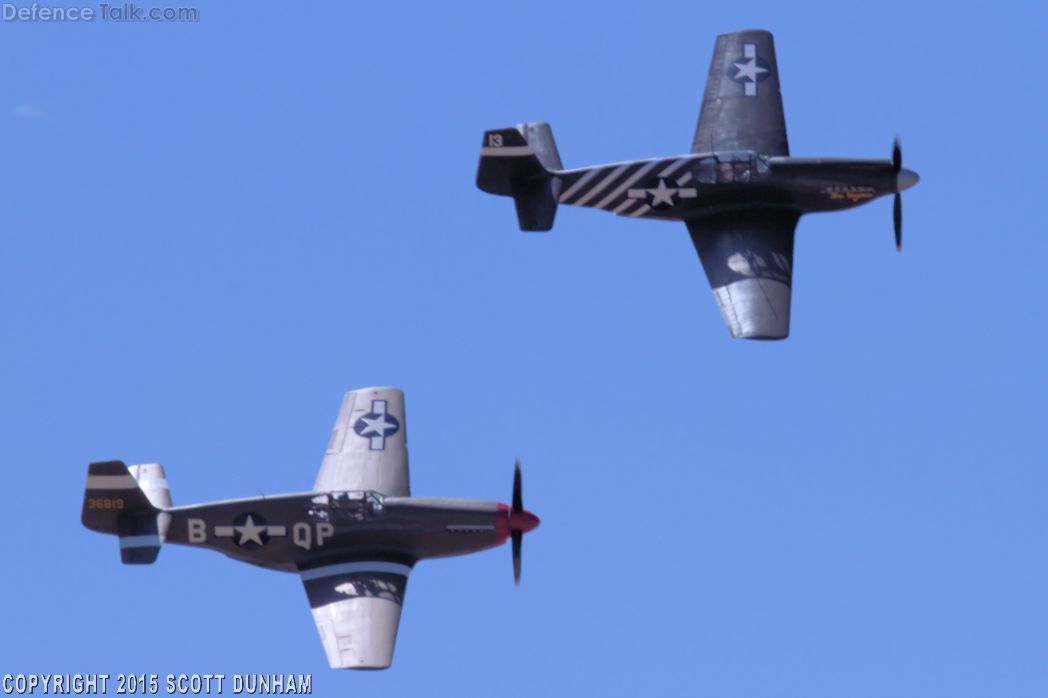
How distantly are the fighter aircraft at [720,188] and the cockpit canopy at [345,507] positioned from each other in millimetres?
7107

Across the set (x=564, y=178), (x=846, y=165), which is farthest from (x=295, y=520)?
(x=846, y=165)

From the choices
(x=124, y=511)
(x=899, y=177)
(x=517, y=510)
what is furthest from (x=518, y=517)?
(x=899, y=177)

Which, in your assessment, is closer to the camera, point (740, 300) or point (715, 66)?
point (740, 300)

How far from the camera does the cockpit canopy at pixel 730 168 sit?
179 feet

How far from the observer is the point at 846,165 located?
54906 mm

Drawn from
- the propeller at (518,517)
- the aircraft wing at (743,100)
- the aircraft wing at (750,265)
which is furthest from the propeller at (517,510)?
the aircraft wing at (743,100)

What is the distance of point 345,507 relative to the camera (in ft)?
165

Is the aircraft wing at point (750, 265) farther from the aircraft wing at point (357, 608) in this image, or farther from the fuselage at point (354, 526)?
the aircraft wing at point (357, 608)

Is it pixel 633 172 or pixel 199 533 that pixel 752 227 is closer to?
pixel 633 172

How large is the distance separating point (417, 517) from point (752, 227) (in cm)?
958

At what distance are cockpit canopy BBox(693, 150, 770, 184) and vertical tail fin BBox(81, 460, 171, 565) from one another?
1298 cm

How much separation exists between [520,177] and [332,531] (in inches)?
344

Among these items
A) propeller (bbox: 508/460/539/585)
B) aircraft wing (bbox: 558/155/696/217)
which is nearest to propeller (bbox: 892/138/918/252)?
aircraft wing (bbox: 558/155/696/217)

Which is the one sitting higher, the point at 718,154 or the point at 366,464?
the point at 718,154
